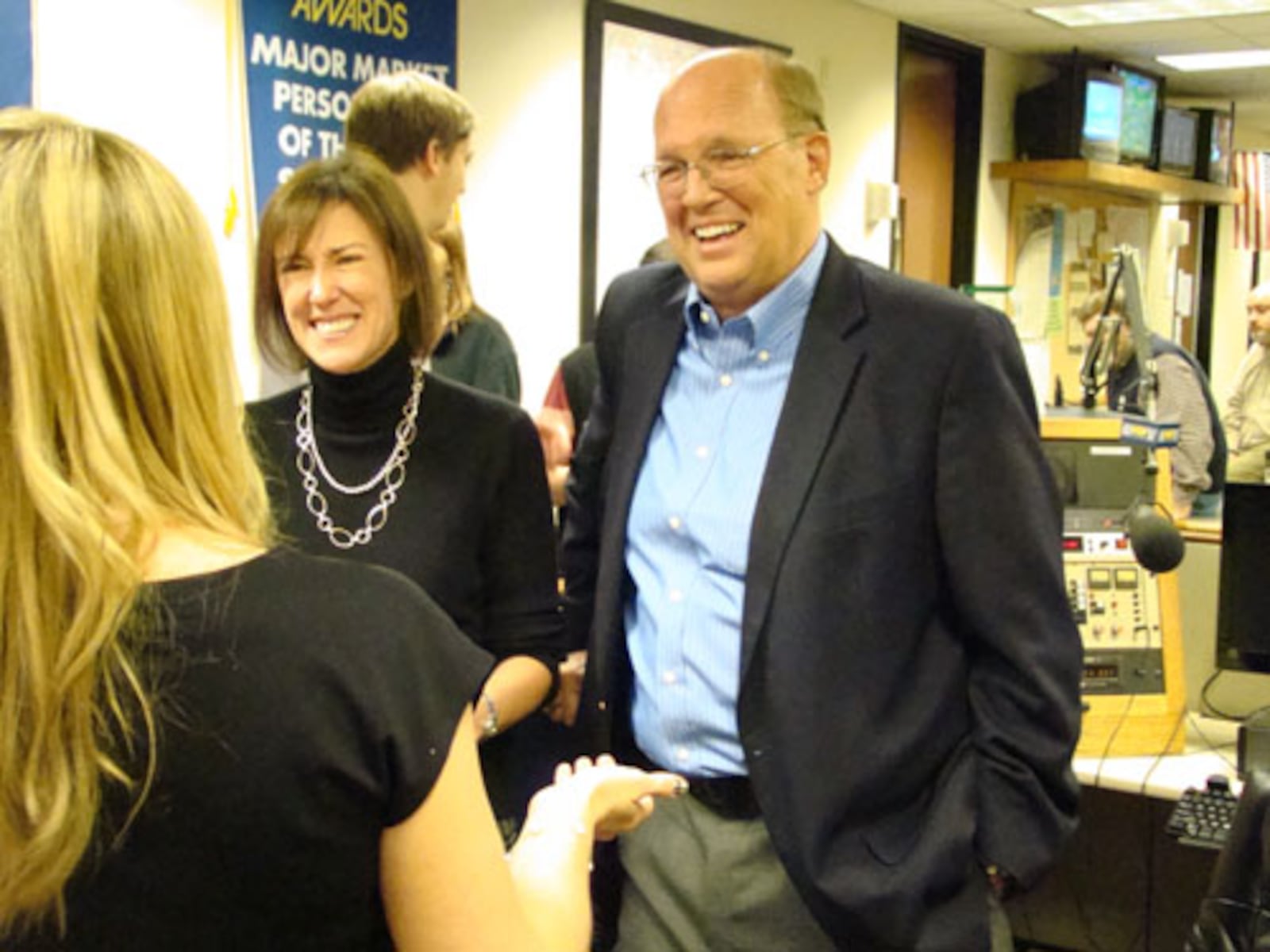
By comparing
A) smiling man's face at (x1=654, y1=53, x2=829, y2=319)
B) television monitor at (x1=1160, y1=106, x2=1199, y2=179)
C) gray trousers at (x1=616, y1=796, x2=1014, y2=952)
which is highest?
television monitor at (x1=1160, y1=106, x2=1199, y2=179)

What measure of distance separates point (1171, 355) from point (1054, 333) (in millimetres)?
2424

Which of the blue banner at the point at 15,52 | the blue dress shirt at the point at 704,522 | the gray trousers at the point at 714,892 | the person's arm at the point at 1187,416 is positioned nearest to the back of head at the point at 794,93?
the blue dress shirt at the point at 704,522

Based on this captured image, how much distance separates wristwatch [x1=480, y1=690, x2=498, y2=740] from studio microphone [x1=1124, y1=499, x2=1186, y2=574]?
4.07 feet

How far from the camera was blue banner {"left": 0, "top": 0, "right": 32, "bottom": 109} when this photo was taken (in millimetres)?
3008

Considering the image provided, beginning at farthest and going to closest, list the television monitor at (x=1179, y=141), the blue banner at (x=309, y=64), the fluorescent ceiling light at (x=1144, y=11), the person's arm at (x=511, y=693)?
the television monitor at (x=1179, y=141) < the fluorescent ceiling light at (x=1144, y=11) < the blue banner at (x=309, y=64) < the person's arm at (x=511, y=693)

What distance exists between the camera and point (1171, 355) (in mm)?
5457

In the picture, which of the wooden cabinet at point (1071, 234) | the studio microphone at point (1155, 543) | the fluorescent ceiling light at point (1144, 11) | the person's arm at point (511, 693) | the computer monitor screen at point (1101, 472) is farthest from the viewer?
the wooden cabinet at point (1071, 234)

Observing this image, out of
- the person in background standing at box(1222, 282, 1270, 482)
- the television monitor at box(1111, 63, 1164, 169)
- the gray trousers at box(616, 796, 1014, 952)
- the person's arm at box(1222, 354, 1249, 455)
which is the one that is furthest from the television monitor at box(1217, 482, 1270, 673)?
the television monitor at box(1111, 63, 1164, 169)

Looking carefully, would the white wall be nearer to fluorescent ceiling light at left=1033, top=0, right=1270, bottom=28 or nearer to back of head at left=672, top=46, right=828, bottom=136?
back of head at left=672, top=46, right=828, bottom=136

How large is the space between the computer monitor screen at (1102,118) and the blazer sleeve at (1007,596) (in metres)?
6.06

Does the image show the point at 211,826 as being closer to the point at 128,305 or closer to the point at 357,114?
the point at 128,305

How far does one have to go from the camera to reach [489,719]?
175 centimetres

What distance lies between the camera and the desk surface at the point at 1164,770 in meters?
2.49

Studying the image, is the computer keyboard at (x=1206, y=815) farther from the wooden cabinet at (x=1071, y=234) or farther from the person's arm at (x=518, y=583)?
the wooden cabinet at (x=1071, y=234)
